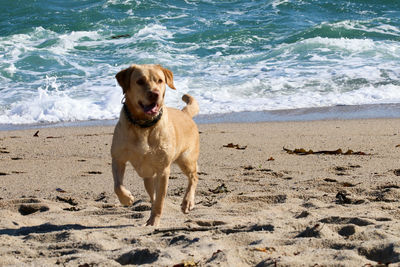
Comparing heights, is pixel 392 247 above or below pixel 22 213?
above

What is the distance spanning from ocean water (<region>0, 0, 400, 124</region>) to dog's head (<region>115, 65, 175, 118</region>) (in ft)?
22.4

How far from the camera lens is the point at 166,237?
387 cm

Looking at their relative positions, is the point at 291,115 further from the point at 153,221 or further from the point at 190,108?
the point at 153,221

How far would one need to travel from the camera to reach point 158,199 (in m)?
4.58

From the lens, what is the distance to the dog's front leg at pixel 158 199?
4.49 meters

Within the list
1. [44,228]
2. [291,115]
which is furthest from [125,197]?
[291,115]

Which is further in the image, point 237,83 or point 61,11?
point 61,11

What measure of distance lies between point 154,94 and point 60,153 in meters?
3.86

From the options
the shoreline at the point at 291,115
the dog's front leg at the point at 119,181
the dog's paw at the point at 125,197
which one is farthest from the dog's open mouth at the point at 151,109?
the shoreline at the point at 291,115

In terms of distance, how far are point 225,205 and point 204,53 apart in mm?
12133

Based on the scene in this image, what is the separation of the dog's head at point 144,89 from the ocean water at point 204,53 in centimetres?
682

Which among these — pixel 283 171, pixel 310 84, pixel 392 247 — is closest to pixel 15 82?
pixel 310 84

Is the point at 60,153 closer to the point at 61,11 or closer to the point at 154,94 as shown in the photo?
the point at 154,94

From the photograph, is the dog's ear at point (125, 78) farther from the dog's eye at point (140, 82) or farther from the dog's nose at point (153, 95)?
the dog's nose at point (153, 95)
